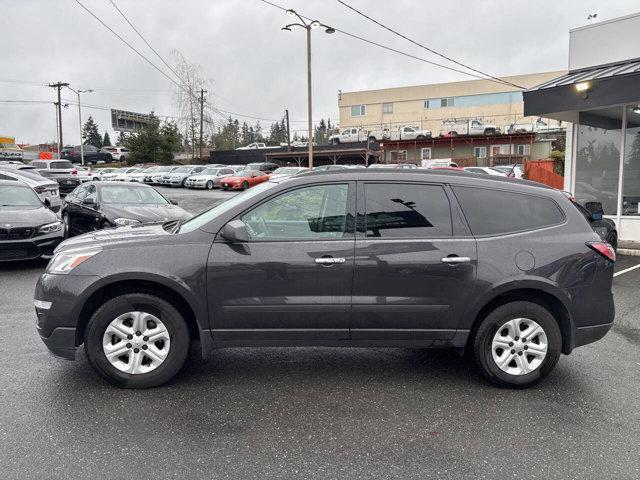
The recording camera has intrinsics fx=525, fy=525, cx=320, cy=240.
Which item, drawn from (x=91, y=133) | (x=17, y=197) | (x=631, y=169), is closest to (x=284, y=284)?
(x=17, y=197)

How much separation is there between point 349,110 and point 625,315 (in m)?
59.9

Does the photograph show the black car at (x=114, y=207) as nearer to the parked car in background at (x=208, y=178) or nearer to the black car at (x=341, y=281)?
the black car at (x=341, y=281)

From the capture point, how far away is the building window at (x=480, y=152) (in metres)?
44.3

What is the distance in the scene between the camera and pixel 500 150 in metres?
43.4

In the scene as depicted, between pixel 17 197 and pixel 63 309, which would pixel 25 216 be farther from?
pixel 63 309

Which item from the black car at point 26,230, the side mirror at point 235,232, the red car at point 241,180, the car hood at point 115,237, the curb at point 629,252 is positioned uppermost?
the red car at point 241,180

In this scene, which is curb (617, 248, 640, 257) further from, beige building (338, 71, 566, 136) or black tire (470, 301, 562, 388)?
beige building (338, 71, 566, 136)

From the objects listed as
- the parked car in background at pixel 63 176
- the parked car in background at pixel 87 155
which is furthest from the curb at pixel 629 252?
the parked car in background at pixel 87 155

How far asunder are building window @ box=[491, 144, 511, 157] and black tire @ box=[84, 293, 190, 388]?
4284cm

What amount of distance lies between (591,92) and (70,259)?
31.8ft

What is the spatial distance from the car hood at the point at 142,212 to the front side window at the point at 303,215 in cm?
641

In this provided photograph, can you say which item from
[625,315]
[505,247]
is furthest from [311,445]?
[625,315]

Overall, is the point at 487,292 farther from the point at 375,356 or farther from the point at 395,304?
the point at 375,356

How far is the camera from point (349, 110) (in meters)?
64.0
